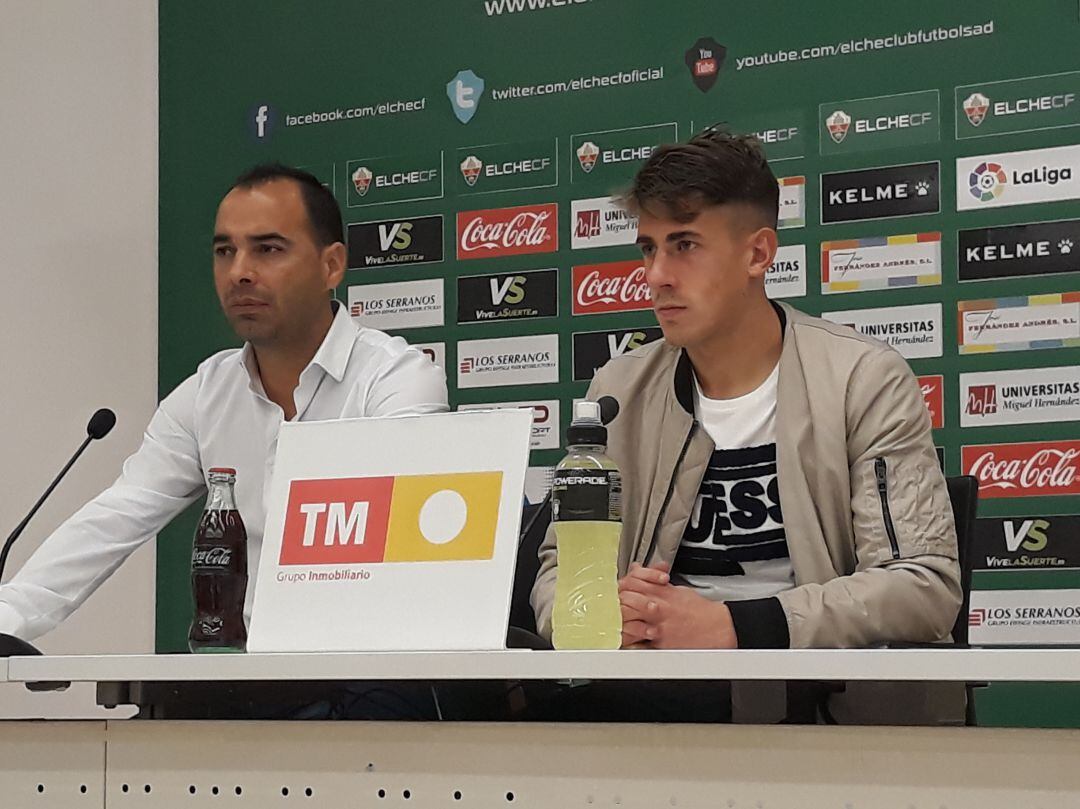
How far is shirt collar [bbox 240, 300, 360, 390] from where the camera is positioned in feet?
8.38

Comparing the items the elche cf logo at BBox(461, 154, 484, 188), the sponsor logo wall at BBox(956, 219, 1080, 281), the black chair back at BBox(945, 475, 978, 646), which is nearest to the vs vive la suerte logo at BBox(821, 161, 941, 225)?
the sponsor logo wall at BBox(956, 219, 1080, 281)

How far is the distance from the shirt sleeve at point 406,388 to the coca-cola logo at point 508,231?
4.00ft

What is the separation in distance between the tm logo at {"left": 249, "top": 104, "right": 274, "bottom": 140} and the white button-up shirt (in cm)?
152

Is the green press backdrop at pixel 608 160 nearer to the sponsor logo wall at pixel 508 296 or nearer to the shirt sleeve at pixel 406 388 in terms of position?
the sponsor logo wall at pixel 508 296

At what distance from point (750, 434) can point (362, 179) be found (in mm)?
2054

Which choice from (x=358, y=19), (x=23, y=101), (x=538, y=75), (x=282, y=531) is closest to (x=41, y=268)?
(x=23, y=101)

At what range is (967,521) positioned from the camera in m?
2.14

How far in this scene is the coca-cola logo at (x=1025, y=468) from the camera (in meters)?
3.07

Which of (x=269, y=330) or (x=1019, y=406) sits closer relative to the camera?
(x=269, y=330)

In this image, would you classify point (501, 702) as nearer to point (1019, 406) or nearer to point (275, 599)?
point (275, 599)

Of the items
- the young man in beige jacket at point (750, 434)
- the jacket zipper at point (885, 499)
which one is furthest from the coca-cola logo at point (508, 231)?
the jacket zipper at point (885, 499)

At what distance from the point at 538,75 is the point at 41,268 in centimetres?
144

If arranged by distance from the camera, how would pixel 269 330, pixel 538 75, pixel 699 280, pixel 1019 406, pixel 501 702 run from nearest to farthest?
pixel 501 702 → pixel 699 280 → pixel 269 330 → pixel 1019 406 → pixel 538 75

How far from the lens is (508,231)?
3730 mm
